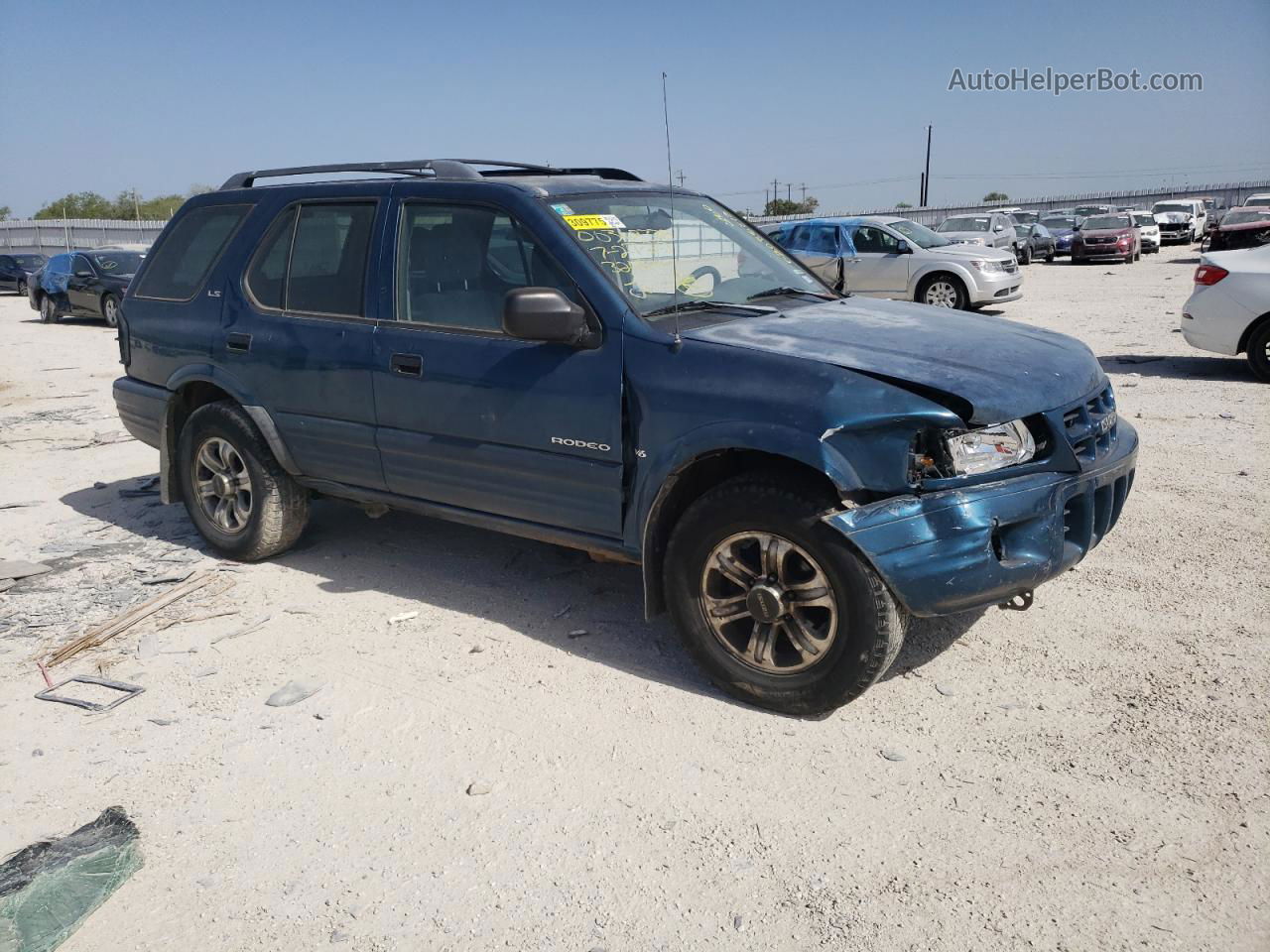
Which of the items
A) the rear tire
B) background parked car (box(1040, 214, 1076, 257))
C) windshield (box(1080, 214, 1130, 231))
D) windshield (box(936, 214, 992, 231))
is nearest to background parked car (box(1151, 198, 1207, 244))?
background parked car (box(1040, 214, 1076, 257))

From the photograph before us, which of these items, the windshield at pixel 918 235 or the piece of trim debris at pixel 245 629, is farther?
the windshield at pixel 918 235

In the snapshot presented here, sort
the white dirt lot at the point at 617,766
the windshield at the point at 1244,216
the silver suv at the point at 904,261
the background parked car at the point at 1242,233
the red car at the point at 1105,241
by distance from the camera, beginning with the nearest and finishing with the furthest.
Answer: the white dirt lot at the point at 617,766 → the silver suv at the point at 904,261 → the background parked car at the point at 1242,233 → the windshield at the point at 1244,216 → the red car at the point at 1105,241

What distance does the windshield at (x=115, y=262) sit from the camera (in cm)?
2036

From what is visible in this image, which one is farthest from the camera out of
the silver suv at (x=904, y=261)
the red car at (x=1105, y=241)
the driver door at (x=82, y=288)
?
the red car at (x=1105, y=241)

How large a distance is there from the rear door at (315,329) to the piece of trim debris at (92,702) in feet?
4.54

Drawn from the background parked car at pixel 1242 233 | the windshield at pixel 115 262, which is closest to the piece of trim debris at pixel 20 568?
the windshield at pixel 115 262

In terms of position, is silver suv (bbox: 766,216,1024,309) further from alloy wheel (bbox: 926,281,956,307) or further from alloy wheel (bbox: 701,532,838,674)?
alloy wheel (bbox: 701,532,838,674)

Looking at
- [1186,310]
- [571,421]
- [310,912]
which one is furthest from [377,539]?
[1186,310]

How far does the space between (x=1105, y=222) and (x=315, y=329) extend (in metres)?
30.6

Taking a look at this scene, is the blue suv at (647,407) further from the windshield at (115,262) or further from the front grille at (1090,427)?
the windshield at (115,262)

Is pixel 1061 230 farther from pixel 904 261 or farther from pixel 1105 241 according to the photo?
pixel 904 261

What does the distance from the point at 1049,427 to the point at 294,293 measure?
3606 mm

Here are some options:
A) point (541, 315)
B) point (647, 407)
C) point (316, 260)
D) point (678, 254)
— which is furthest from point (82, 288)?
point (647, 407)

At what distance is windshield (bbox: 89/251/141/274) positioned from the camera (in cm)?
2036
